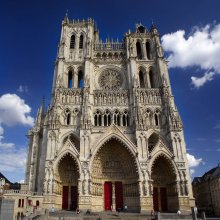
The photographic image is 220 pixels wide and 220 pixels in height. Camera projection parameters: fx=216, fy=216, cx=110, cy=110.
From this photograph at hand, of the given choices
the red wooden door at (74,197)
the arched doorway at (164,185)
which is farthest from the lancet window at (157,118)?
the red wooden door at (74,197)

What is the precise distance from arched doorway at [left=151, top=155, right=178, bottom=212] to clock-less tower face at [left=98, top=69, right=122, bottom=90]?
11.4 m

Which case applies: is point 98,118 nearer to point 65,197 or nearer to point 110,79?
point 110,79

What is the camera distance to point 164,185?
23.7 metres

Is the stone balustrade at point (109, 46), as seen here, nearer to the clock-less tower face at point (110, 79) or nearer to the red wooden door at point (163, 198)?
the clock-less tower face at point (110, 79)

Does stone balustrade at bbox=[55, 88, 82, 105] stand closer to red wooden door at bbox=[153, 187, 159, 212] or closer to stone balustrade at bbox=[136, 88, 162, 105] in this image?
stone balustrade at bbox=[136, 88, 162, 105]

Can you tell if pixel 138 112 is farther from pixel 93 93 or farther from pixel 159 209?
pixel 159 209

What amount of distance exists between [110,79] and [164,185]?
591 inches

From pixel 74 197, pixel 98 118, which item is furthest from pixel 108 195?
pixel 98 118

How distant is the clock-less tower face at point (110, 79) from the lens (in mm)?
29297

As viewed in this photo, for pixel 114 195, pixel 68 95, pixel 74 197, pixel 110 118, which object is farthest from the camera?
pixel 68 95

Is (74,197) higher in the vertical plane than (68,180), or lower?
lower

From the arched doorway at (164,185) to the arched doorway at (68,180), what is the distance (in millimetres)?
8587

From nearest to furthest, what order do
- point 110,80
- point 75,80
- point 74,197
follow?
point 74,197, point 75,80, point 110,80

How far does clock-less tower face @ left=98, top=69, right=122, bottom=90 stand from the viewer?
29297mm
